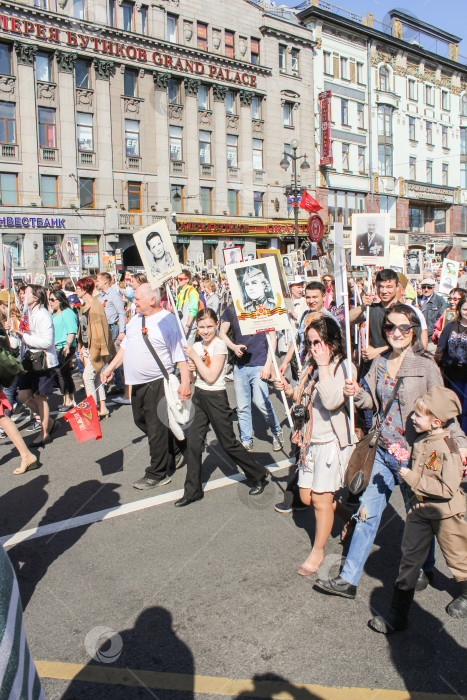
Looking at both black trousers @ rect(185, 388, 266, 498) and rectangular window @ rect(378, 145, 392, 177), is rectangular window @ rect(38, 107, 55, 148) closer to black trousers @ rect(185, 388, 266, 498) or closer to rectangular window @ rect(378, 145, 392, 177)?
rectangular window @ rect(378, 145, 392, 177)

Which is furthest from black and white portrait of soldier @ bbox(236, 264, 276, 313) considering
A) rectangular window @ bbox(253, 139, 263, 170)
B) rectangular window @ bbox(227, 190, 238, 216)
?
rectangular window @ bbox(253, 139, 263, 170)

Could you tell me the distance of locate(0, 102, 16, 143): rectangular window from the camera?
28.7m

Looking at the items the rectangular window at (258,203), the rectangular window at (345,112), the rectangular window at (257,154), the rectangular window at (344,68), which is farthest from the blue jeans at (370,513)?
the rectangular window at (344,68)

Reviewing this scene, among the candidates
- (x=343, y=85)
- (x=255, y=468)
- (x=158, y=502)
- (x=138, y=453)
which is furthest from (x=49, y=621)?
(x=343, y=85)

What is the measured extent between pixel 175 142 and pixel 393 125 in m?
21.3

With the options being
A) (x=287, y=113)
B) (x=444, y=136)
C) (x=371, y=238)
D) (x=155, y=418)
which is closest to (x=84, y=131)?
(x=287, y=113)

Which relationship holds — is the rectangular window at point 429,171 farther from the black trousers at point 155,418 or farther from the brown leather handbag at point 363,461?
the brown leather handbag at point 363,461

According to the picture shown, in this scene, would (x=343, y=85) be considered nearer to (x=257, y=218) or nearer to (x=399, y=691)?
(x=257, y=218)

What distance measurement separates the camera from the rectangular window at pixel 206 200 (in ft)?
117

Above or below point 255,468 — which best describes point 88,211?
above

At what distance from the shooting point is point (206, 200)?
36.1 metres

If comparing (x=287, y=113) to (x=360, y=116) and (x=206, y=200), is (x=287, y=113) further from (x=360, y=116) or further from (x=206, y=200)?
(x=206, y=200)

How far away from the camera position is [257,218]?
3803 cm

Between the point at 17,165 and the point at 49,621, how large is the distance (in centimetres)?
2931
